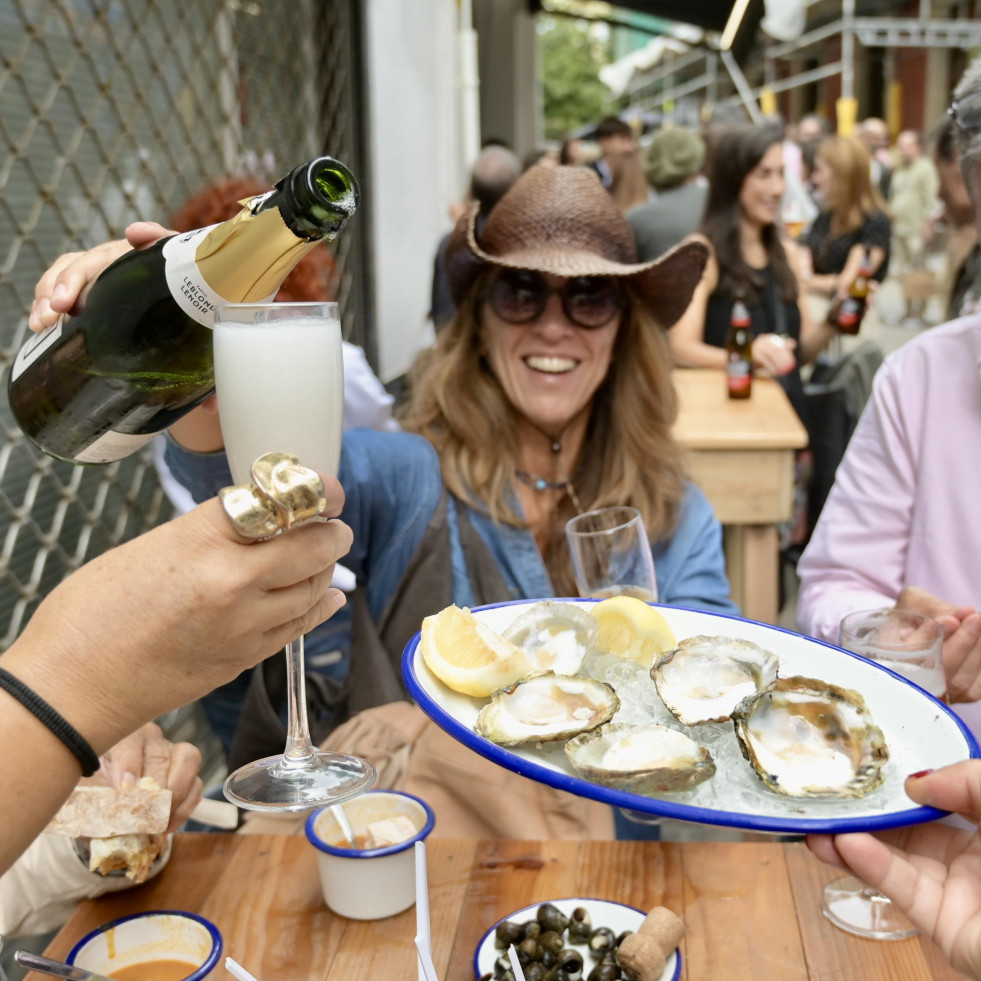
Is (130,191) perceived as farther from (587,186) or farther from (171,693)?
(171,693)

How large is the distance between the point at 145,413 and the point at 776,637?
809 mm

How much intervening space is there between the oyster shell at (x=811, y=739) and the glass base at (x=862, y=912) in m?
0.32

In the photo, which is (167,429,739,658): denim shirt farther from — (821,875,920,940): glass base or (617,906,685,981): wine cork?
(617,906,685,981): wine cork

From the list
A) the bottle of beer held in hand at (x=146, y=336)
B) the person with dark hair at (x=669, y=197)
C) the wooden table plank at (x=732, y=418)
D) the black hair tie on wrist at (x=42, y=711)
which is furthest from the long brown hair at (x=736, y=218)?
the black hair tie on wrist at (x=42, y=711)

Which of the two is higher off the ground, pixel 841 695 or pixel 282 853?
pixel 841 695

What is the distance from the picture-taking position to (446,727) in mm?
979

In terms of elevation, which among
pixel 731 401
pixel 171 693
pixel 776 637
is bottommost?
pixel 731 401

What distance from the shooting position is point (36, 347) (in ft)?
3.86

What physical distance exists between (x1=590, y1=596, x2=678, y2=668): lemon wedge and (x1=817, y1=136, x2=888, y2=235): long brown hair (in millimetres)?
5930

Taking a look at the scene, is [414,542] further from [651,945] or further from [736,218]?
[736,218]

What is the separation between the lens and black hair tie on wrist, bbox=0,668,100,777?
73 centimetres

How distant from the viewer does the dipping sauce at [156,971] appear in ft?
3.64

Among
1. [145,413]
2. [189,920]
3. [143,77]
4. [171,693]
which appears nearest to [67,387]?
[145,413]

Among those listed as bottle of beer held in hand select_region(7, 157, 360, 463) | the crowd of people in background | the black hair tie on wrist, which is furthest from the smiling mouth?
the black hair tie on wrist
